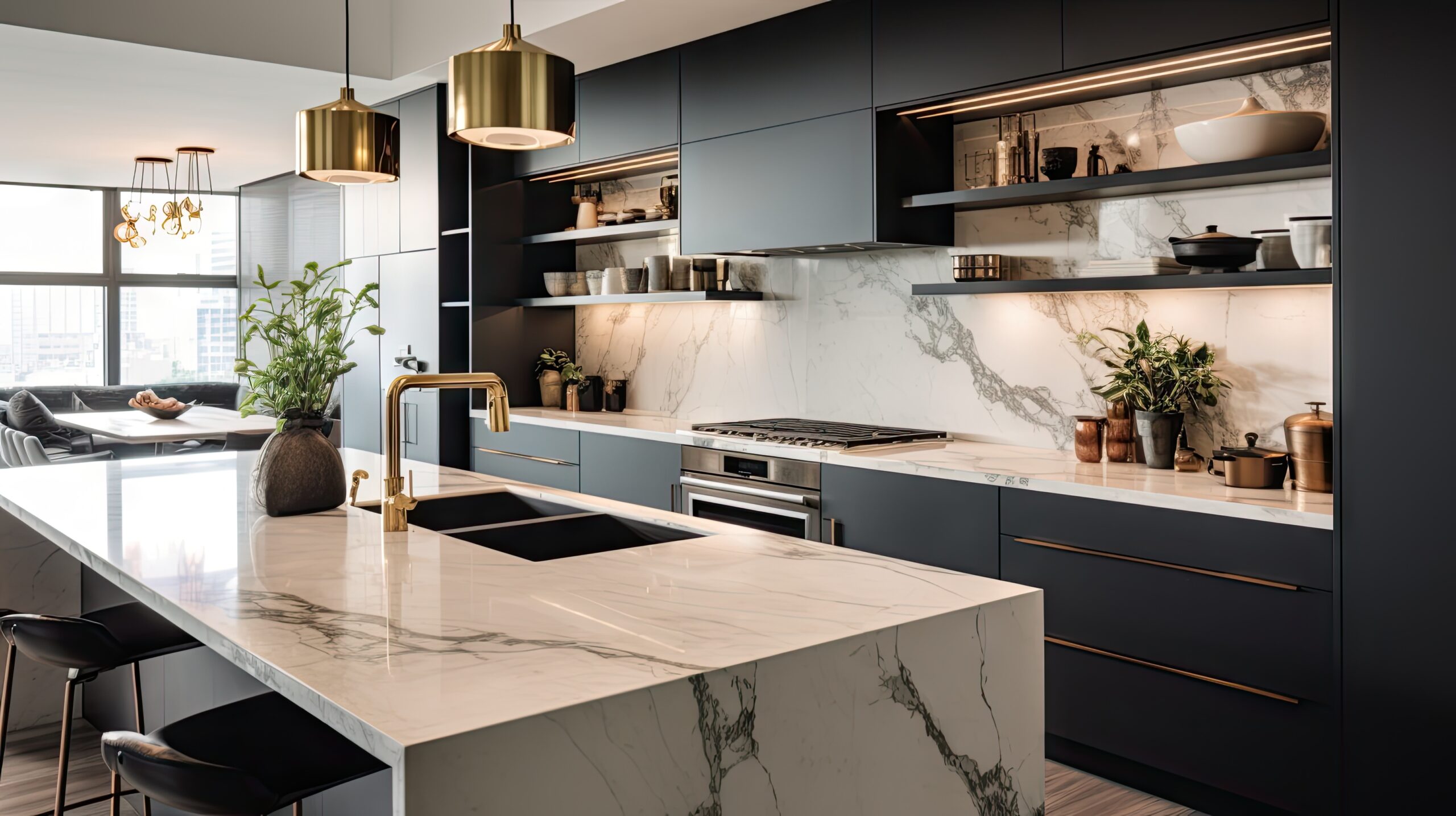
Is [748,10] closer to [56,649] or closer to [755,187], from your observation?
[755,187]

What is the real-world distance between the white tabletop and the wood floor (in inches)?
108

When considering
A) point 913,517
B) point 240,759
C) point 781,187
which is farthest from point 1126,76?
point 240,759

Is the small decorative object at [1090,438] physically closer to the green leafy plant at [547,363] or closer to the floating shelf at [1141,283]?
the floating shelf at [1141,283]

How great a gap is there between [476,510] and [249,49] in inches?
126

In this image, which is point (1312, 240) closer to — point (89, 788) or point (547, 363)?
point (89, 788)

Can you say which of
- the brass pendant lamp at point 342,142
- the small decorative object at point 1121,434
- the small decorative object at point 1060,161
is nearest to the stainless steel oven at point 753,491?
the small decorative object at point 1121,434

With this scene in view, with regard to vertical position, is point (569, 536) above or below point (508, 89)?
below

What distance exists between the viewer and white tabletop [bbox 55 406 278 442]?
6113 millimetres

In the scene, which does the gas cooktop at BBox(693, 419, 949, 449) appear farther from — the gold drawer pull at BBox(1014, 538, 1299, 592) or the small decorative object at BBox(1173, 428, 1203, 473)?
the small decorative object at BBox(1173, 428, 1203, 473)

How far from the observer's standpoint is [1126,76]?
10.2 ft

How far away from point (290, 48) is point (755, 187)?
243cm

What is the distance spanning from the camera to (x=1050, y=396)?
3.65m

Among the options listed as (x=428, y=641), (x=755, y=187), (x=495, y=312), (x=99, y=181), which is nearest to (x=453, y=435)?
Answer: (x=495, y=312)

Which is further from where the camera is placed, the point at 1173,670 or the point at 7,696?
the point at 1173,670
